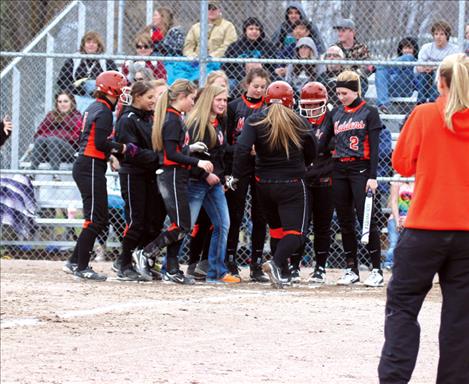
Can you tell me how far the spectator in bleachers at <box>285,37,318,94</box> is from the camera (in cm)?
1367

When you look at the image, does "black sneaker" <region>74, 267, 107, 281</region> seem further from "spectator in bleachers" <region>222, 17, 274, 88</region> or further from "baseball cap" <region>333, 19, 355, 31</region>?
"baseball cap" <region>333, 19, 355, 31</region>

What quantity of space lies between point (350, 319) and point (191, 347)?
66.2 inches

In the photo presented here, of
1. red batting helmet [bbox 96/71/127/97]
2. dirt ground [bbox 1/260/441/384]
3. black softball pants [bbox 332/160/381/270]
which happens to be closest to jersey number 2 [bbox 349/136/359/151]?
black softball pants [bbox 332/160/381/270]

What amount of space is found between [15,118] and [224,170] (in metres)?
4.50

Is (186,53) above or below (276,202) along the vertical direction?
above

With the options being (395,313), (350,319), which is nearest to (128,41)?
(350,319)

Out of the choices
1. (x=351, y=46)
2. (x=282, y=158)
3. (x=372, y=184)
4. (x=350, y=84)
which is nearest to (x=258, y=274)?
(x=282, y=158)

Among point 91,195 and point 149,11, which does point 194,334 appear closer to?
point 91,195

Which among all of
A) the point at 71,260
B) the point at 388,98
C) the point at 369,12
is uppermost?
the point at 369,12

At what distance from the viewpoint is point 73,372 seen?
21.5 ft

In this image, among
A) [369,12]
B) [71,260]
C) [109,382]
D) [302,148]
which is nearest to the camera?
[109,382]

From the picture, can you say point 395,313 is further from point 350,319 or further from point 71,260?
point 71,260

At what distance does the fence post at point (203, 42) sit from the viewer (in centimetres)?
1255

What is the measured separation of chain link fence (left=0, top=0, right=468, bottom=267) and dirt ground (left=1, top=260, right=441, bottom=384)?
3.20 m
